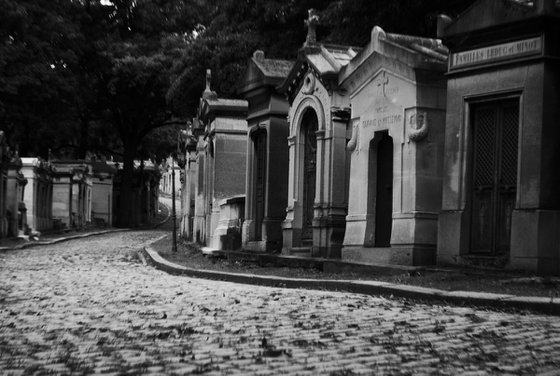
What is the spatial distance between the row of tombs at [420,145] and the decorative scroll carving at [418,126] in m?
0.03

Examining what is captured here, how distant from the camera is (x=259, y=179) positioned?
22.3 meters

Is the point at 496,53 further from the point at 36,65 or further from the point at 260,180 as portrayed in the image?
the point at 36,65

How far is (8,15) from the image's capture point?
42719mm

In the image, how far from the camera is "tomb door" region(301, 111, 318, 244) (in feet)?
62.9

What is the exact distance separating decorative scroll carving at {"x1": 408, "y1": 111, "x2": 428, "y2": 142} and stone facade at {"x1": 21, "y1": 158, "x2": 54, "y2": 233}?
28044 mm

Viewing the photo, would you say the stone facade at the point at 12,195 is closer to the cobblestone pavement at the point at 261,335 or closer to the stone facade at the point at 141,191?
the cobblestone pavement at the point at 261,335

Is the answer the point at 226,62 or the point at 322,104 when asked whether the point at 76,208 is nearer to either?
the point at 226,62

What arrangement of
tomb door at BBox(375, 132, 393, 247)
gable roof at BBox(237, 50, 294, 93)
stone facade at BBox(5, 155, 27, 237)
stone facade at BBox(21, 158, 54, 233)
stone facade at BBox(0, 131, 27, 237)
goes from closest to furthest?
tomb door at BBox(375, 132, 393, 247) → gable roof at BBox(237, 50, 294, 93) → stone facade at BBox(0, 131, 27, 237) → stone facade at BBox(5, 155, 27, 237) → stone facade at BBox(21, 158, 54, 233)

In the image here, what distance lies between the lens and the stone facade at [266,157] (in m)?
21.2

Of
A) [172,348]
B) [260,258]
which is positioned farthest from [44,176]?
[172,348]

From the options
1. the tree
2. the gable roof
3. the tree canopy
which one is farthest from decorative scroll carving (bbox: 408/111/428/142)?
the tree

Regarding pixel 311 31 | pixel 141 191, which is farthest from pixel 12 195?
pixel 141 191

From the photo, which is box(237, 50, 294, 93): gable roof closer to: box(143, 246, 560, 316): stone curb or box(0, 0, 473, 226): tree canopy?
box(143, 246, 560, 316): stone curb

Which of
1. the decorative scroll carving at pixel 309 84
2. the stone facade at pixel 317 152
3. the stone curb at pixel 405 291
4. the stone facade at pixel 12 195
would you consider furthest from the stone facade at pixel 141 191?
the stone curb at pixel 405 291
